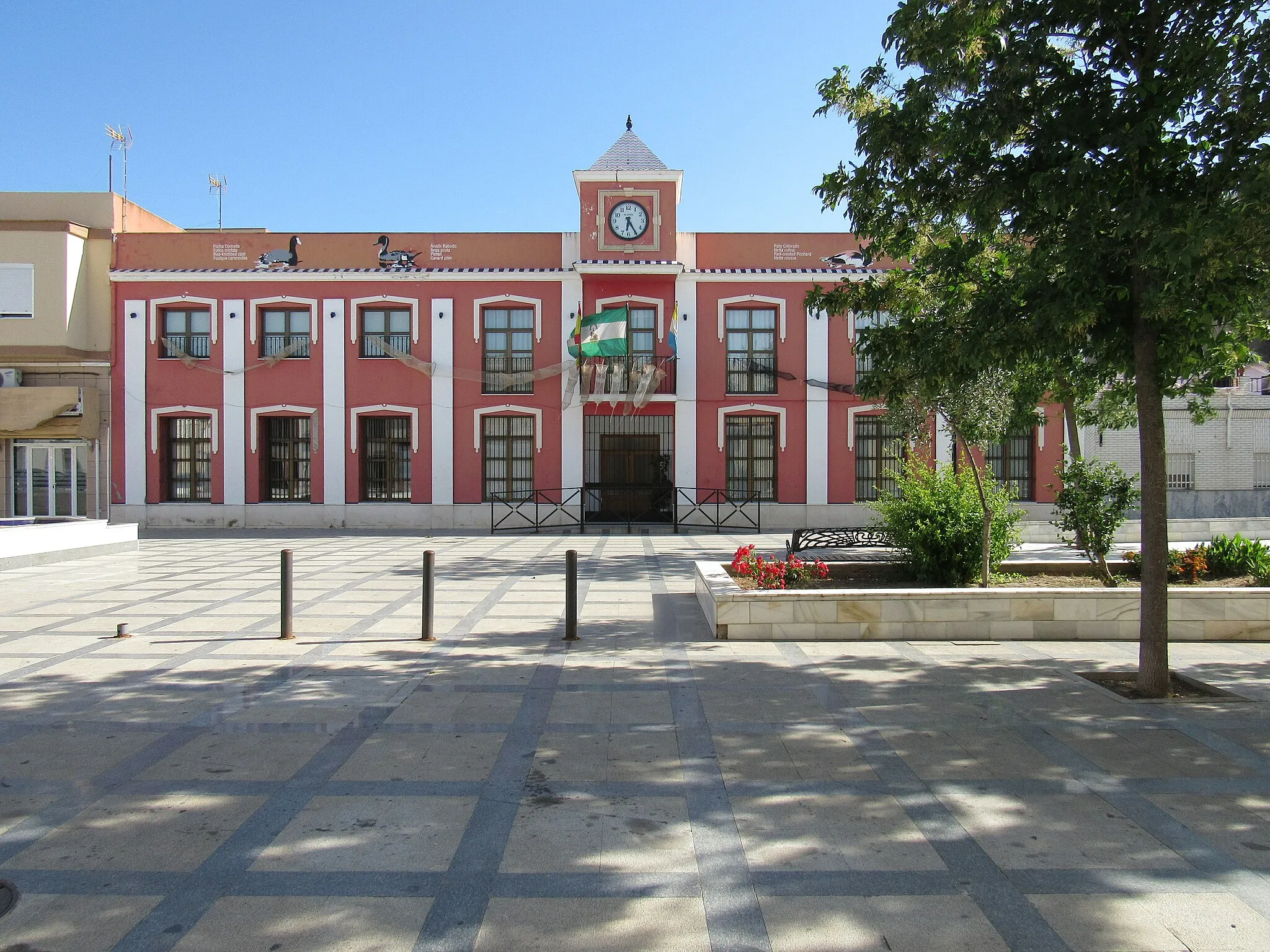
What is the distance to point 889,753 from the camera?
16.5ft

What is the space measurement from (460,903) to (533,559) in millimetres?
11935

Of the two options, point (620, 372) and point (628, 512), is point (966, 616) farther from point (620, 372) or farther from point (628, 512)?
point (628, 512)

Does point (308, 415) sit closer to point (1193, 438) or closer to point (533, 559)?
point (533, 559)

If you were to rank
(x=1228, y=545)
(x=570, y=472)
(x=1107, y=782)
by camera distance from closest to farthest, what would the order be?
(x=1107, y=782) → (x=1228, y=545) → (x=570, y=472)

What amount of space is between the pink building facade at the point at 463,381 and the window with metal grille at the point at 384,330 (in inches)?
2.6

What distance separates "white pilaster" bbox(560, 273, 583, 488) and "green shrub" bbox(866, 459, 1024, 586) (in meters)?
13.5

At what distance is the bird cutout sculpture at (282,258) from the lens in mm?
23141

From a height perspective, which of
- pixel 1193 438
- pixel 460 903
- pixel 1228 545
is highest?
pixel 1193 438

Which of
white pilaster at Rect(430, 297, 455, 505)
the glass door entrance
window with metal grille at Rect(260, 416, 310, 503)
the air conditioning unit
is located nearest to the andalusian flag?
white pilaster at Rect(430, 297, 455, 505)

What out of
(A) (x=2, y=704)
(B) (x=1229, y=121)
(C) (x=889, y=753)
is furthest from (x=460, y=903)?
(B) (x=1229, y=121)

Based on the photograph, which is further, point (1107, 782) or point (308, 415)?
point (308, 415)

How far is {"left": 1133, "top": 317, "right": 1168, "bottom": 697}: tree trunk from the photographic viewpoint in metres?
6.18

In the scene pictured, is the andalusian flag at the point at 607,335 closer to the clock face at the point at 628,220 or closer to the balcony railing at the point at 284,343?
the clock face at the point at 628,220

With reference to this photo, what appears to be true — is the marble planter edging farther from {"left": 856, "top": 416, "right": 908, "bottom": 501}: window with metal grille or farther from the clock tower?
the clock tower
